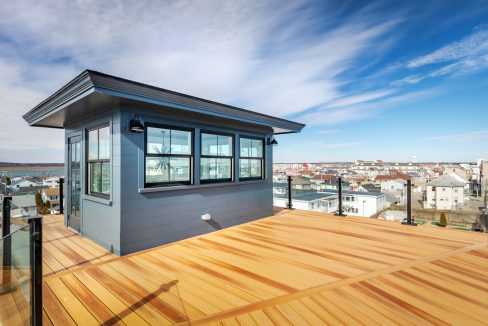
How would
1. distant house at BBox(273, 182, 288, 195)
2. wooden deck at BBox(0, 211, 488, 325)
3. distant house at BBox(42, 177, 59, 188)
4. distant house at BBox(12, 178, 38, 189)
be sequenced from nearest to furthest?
wooden deck at BBox(0, 211, 488, 325)
distant house at BBox(12, 178, 38, 189)
distant house at BBox(42, 177, 59, 188)
distant house at BBox(273, 182, 288, 195)

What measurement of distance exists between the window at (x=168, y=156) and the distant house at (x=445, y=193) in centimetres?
1599

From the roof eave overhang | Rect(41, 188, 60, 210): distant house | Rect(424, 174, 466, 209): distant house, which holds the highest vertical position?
the roof eave overhang

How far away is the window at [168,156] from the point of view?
12.7 ft

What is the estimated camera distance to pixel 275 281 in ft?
8.45

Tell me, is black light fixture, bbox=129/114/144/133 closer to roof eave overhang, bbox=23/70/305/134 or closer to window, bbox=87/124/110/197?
roof eave overhang, bbox=23/70/305/134

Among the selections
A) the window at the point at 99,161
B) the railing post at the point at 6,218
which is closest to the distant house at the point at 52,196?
the window at the point at 99,161

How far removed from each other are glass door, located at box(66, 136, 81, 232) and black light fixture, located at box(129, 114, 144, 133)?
186 cm

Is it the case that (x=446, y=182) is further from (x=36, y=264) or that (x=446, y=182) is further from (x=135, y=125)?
(x=36, y=264)

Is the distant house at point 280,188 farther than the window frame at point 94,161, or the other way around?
the distant house at point 280,188

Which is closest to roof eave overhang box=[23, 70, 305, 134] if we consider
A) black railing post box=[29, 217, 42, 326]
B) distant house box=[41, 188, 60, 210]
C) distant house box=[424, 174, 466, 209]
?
distant house box=[41, 188, 60, 210]

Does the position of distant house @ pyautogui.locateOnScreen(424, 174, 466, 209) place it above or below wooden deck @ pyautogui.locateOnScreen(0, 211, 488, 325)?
below

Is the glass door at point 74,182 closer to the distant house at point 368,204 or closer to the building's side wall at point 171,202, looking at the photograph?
the building's side wall at point 171,202

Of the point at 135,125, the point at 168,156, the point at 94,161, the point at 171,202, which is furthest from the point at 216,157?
the point at 94,161

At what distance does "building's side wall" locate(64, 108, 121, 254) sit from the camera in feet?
11.5
